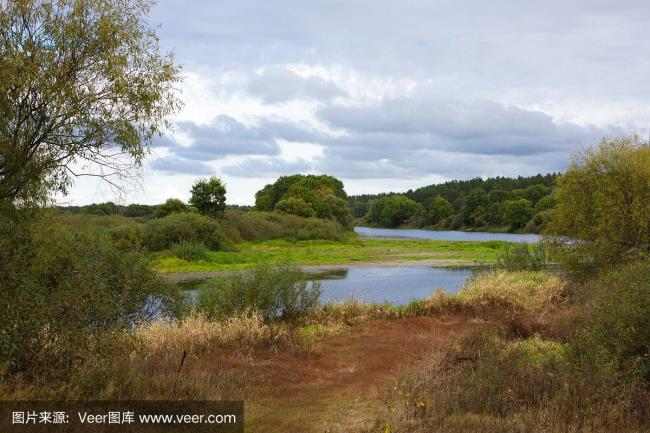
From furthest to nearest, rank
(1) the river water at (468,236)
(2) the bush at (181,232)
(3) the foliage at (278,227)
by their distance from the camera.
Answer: (1) the river water at (468,236)
(3) the foliage at (278,227)
(2) the bush at (181,232)

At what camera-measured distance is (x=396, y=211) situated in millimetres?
158875

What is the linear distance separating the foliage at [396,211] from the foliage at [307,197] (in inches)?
1672

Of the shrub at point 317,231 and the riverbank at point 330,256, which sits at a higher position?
the shrub at point 317,231

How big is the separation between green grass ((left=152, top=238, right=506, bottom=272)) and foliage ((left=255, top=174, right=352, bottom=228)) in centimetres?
1462

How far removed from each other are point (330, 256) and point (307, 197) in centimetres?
3787

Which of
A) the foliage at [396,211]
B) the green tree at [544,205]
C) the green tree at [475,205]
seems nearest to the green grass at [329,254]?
the green tree at [544,205]

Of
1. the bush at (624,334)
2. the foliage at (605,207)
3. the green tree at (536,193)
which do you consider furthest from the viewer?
the green tree at (536,193)

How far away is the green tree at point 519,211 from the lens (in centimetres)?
11150

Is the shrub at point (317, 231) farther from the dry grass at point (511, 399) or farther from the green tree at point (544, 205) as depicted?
the dry grass at point (511, 399)

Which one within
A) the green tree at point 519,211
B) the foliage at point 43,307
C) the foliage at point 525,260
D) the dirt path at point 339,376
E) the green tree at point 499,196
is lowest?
the dirt path at point 339,376

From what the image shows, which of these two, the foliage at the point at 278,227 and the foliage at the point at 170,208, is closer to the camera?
the foliage at the point at 170,208

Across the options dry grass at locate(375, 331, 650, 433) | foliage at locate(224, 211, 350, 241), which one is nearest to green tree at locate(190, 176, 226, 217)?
foliage at locate(224, 211, 350, 241)

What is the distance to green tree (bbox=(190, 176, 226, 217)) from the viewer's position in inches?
2518

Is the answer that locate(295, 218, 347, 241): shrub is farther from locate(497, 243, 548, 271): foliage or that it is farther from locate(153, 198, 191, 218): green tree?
locate(497, 243, 548, 271): foliage
